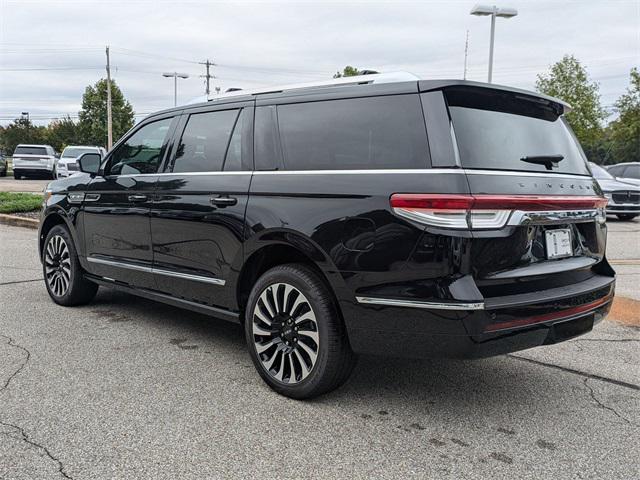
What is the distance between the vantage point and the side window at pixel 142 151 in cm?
477

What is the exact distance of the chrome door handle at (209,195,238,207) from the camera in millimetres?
3941

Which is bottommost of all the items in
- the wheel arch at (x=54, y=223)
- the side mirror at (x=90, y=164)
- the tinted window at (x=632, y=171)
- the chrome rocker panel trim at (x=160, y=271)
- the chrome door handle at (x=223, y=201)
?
the chrome rocker panel trim at (x=160, y=271)

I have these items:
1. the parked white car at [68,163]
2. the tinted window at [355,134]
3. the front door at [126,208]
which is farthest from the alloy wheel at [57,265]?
the parked white car at [68,163]

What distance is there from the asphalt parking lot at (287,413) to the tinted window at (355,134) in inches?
55.4

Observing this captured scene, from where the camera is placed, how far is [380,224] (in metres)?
3.12

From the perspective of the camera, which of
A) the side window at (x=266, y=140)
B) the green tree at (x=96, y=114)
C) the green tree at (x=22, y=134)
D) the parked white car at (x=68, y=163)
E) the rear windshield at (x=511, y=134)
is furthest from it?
the green tree at (x=22, y=134)

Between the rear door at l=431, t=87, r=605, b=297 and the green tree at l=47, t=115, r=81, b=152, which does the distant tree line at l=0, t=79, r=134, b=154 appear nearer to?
the green tree at l=47, t=115, r=81, b=152

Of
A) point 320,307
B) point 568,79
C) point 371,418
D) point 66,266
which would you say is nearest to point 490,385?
point 371,418

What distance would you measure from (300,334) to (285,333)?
13cm

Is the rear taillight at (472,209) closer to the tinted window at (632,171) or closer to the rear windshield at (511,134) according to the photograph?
the rear windshield at (511,134)

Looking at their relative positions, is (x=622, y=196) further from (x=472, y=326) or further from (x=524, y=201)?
(x=472, y=326)

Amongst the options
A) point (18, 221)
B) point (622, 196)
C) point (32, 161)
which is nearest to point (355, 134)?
point (18, 221)

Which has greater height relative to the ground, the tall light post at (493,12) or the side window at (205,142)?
the tall light post at (493,12)

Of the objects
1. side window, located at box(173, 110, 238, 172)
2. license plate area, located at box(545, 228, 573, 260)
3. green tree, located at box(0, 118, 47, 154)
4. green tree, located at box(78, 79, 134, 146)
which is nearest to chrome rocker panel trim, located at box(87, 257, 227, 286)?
side window, located at box(173, 110, 238, 172)
